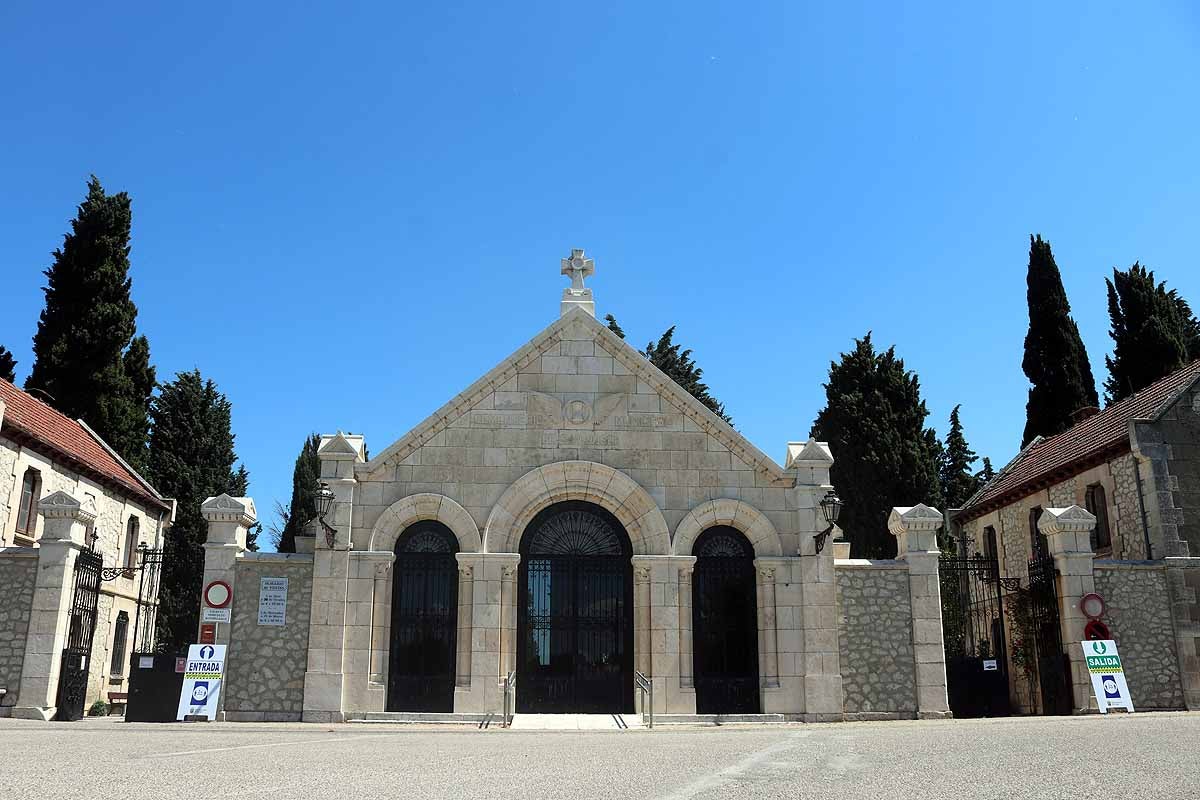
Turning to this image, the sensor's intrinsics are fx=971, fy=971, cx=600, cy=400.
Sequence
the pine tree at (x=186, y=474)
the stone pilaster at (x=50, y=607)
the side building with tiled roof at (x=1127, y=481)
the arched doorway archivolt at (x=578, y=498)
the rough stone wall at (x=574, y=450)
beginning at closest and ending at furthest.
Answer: the stone pilaster at (x=50, y=607)
the arched doorway archivolt at (x=578, y=498)
the rough stone wall at (x=574, y=450)
the side building with tiled roof at (x=1127, y=481)
the pine tree at (x=186, y=474)

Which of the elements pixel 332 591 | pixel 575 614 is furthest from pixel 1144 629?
pixel 332 591

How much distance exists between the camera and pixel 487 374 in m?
18.9

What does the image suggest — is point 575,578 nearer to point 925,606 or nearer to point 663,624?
point 663,624

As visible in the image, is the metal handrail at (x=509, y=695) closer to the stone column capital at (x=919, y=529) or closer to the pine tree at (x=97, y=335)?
the stone column capital at (x=919, y=529)

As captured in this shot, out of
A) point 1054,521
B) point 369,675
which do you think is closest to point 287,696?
point 369,675

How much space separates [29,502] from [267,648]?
10.4 metres

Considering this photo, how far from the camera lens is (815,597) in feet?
58.9

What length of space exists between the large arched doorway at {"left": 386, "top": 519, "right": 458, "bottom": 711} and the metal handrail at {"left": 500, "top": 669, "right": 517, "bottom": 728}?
1.13 m

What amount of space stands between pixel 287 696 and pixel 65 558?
4.75 meters

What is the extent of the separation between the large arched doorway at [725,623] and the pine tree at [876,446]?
15.1 meters

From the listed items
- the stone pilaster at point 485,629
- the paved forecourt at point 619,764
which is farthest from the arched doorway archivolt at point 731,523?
the paved forecourt at point 619,764

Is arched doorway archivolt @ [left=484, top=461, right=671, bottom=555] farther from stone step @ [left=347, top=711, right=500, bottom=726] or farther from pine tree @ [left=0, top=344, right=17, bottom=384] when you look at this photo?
pine tree @ [left=0, top=344, right=17, bottom=384]

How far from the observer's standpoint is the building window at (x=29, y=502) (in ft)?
77.0

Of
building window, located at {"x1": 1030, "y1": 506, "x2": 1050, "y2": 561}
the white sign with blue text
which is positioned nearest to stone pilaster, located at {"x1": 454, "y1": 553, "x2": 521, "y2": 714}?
the white sign with blue text
